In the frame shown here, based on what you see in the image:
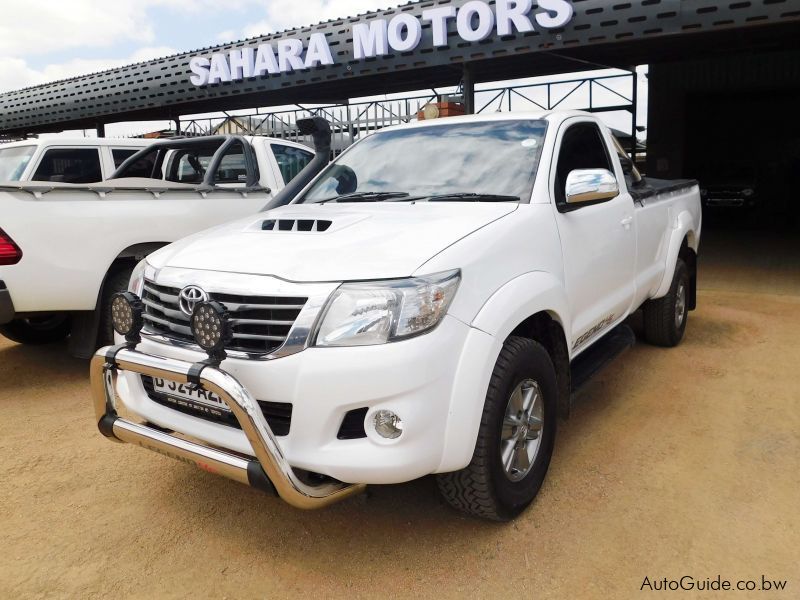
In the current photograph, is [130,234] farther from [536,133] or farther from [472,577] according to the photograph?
[472,577]

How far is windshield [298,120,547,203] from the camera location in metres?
3.25

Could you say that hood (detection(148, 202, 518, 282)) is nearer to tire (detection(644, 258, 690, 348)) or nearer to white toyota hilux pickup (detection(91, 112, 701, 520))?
white toyota hilux pickup (detection(91, 112, 701, 520))

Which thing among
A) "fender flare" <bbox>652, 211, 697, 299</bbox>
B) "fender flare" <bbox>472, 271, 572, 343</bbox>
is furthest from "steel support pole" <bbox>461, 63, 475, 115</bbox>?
"fender flare" <bbox>472, 271, 572, 343</bbox>

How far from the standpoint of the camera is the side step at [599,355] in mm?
3447

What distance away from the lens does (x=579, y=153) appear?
3787 mm

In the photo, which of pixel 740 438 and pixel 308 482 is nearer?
pixel 308 482

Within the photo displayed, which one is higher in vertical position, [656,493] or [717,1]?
[717,1]

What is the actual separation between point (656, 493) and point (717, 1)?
6879 mm

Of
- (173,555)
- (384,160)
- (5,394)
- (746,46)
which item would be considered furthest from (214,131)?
(173,555)

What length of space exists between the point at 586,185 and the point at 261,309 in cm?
168

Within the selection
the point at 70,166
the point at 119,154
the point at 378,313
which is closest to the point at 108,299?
the point at 70,166

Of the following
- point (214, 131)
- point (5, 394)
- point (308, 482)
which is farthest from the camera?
point (214, 131)

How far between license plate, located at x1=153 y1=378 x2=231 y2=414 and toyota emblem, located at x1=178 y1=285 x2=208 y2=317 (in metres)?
0.29

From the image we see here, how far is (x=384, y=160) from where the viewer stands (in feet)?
12.3
